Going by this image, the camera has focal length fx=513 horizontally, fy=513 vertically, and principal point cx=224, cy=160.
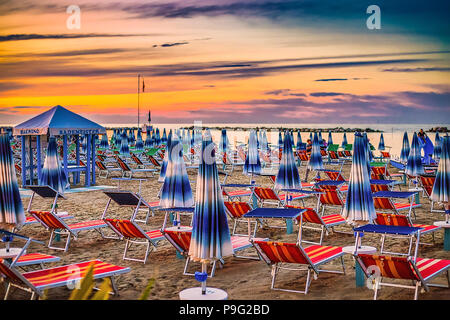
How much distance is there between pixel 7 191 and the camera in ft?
19.7

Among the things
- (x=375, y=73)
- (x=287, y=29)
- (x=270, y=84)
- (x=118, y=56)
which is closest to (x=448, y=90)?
(x=375, y=73)

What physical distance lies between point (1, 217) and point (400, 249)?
5.24m

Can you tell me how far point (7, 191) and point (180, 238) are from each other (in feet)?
6.90

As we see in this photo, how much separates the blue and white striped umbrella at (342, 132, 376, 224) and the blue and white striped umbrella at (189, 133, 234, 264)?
2099 millimetres

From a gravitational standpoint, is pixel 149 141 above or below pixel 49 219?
above

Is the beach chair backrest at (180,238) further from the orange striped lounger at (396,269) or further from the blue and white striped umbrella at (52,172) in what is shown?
the blue and white striped umbrella at (52,172)

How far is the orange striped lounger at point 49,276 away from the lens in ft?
15.1

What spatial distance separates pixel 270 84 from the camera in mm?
28641

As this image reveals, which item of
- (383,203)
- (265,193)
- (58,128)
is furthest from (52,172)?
(383,203)

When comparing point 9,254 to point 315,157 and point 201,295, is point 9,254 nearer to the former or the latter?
point 201,295

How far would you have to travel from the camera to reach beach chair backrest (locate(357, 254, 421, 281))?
15.1 feet

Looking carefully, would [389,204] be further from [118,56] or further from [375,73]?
[375,73]

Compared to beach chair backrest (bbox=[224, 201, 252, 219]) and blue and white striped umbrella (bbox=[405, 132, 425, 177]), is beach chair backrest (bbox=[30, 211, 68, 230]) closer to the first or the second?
beach chair backrest (bbox=[224, 201, 252, 219])

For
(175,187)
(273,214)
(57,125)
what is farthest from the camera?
(57,125)
